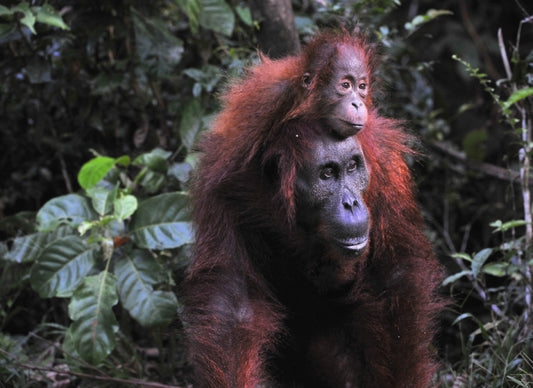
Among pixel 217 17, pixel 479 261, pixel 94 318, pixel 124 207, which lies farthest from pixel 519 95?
pixel 94 318

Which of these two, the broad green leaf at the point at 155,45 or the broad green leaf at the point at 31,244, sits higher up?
the broad green leaf at the point at 155,45

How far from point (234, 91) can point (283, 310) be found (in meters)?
0.98

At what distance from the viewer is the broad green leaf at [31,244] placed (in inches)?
145

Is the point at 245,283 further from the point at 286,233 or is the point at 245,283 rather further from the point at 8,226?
the point at 8,226

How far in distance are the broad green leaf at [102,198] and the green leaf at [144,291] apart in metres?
0.26

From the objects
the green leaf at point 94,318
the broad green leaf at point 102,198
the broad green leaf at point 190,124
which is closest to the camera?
the green leaf at point 94,318

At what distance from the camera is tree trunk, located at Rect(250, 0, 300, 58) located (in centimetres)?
388

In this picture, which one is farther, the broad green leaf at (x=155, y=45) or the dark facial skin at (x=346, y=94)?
the broad green leaf at (x=155, y=45)

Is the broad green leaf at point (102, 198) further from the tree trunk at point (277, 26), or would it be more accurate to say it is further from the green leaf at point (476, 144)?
the green leaf at point (476, 144)

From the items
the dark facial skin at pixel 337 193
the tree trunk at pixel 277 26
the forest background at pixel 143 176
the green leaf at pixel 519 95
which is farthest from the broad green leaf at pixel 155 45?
the green leaf at pixel 519 95

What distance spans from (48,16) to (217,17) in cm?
99

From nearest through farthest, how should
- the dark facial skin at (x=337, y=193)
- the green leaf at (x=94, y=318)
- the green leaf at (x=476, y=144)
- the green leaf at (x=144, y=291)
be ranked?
1. the dark facial skin at (x=337, y=193)
2. the green leaf at (x=94, y=318)
3. the green leaf at (x=144, y=291)
4. the green leaf at (x=476, y=144)

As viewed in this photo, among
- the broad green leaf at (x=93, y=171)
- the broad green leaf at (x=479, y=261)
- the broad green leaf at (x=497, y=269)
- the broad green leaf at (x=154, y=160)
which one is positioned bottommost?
the broad green leaf at (x=497, y=269)

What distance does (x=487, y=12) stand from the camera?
24.2 feet
